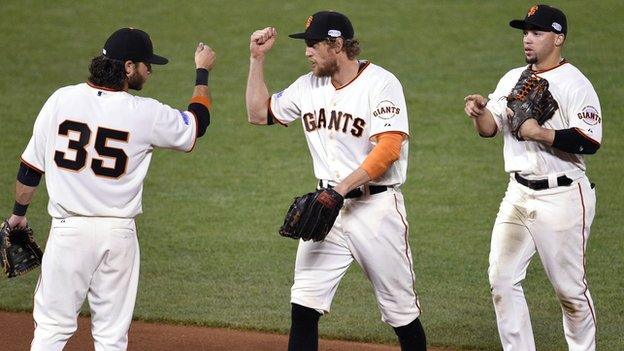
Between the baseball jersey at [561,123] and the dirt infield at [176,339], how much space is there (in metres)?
1.62

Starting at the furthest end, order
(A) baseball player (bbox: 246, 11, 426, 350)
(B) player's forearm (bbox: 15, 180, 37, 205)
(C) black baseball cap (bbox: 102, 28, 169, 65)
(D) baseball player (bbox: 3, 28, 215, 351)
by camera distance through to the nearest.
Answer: (A) baseball player (bbox: 246, 11, 426, 350) → (B) player's forearm (bbox: 15, 180, 37, 205) → (C) black baseball cap (bbox: 102, 28, 169, 65) → (D) baseball player (bbox: 3, 28, 215, 351)

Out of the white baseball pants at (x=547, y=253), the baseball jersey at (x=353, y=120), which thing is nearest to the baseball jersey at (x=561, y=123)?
the white baseball pants at (x=547, y=253)

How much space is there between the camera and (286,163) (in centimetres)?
1254

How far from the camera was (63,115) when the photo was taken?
18.4ft

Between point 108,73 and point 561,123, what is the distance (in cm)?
252

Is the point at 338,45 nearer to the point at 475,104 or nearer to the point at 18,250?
the point at 475,104

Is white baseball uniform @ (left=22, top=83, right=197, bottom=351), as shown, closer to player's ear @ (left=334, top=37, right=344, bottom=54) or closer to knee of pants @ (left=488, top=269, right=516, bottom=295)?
player's ear @ (left=334, top=37, right=344, bottom=54)

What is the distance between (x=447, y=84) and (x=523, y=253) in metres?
8.67

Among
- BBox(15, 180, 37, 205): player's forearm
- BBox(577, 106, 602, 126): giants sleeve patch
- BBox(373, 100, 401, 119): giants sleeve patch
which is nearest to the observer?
BBox(15, 180, 37, 205): player's forearm

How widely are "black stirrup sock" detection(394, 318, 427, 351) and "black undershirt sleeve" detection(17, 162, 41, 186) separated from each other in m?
2.07

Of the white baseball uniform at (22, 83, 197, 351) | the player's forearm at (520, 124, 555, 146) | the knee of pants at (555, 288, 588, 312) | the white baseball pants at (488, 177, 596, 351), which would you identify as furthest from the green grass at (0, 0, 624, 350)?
the white baseball uniform at (22, 83, 197, 351)

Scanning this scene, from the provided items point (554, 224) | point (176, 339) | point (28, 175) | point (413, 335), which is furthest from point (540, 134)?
point (176, 339)

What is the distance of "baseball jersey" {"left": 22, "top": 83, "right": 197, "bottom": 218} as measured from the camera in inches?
221

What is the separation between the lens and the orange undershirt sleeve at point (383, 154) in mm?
5785
